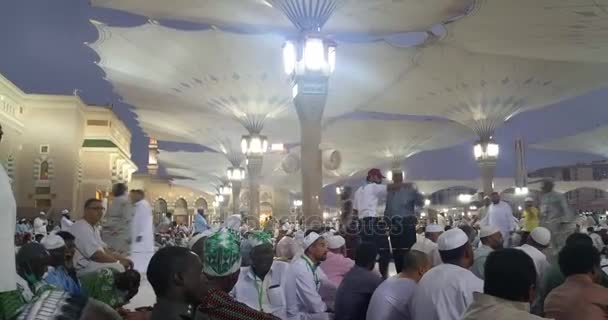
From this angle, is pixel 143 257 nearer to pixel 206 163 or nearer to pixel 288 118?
pixel 288 118

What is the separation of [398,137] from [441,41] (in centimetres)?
1338

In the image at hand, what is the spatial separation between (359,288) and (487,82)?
47.3ft

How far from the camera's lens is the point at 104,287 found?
4246 millimetres

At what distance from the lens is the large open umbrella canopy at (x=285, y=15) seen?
13.2 metres

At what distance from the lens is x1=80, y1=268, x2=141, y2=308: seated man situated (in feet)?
13.9

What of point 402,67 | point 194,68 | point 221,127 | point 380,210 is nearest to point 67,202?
point 221,127

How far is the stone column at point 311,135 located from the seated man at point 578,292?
20.3 ft

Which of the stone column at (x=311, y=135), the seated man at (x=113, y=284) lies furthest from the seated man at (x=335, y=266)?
the stone column at (x=311, y=135)

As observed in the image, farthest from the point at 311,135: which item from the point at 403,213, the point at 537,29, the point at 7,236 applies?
the point at 7,236

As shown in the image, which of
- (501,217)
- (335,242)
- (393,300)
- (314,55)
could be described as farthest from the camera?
(314,55)

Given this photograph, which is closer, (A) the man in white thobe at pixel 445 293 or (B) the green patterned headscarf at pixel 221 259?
(B) the green patterned headscarf at pixel 221 259

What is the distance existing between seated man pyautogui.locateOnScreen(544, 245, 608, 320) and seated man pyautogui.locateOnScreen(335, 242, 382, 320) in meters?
1.55

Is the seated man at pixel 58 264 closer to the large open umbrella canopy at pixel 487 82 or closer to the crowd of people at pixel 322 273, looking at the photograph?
the crowd of people at pixel 322 273

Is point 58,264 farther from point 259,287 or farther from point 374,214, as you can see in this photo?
Result: point 374,214
